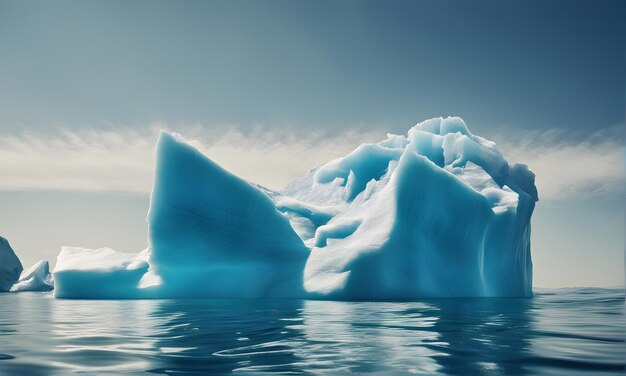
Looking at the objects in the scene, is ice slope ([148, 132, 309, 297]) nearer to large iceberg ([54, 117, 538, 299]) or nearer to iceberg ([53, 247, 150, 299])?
large iceberg ([54, 117, 538, 299])

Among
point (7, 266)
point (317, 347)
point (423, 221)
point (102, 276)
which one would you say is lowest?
point (317, 347)

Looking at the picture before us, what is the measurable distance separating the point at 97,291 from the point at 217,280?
14.8ft

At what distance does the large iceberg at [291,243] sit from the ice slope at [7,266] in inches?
1216

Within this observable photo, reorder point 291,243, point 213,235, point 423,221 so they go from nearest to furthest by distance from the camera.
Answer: point 213,235 < point 291,243 < point 423,221

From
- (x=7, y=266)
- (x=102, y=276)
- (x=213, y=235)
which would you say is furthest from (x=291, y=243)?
(x=7, y=266)

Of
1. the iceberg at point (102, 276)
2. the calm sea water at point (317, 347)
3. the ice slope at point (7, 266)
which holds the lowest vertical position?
the calm sea water at point (317, 347)

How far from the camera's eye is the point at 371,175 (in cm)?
2077

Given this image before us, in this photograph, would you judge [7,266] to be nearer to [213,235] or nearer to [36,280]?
[36,280]

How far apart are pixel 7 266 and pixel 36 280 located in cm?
276

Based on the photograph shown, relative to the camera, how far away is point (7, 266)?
44219mm

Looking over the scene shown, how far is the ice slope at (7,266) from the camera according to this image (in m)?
43.5

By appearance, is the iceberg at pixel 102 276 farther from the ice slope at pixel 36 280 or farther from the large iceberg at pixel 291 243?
the ice slope at pixel 36 280

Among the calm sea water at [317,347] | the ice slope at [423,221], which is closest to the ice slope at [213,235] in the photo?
the ice slope at [423,221]

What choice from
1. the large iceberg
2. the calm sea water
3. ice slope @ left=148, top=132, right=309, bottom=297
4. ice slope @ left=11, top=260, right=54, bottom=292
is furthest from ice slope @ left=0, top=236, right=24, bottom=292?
the calm sea water
